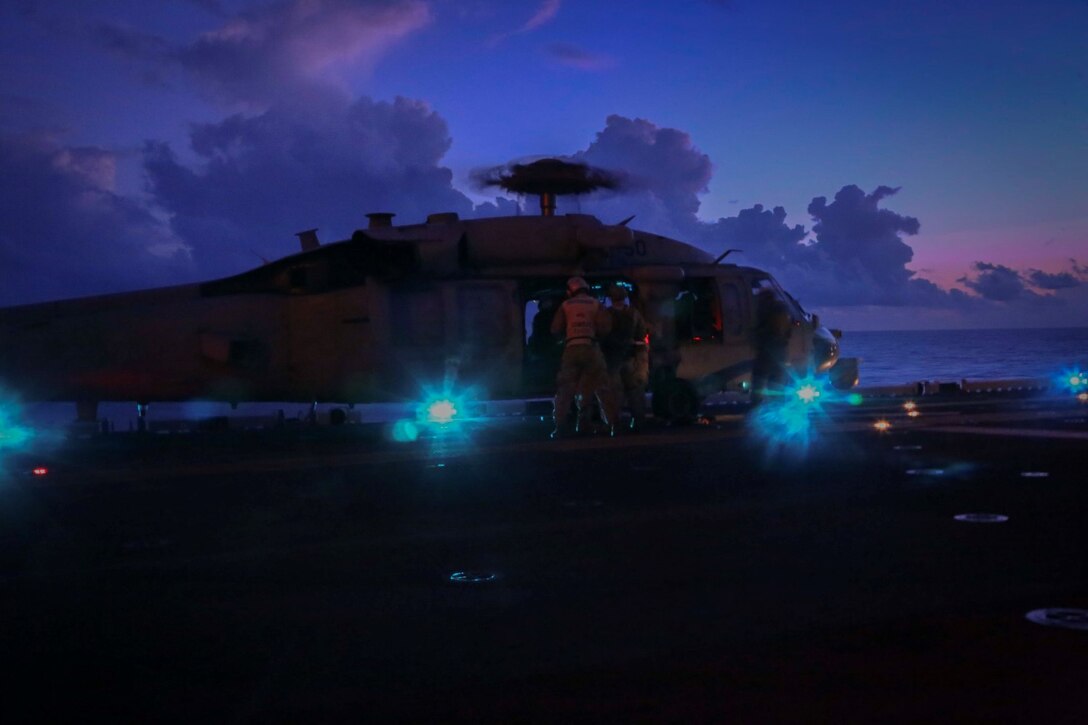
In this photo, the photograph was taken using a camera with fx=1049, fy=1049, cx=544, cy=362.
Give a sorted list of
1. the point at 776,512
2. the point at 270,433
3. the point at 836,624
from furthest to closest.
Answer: the point at 270,433 → the point at 776,512 → the point at 836,624

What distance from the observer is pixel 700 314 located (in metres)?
16.0

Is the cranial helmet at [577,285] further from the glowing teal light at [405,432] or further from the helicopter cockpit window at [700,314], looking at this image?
the helicopter cockpit window at [700,314]

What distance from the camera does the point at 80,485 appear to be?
8.62m

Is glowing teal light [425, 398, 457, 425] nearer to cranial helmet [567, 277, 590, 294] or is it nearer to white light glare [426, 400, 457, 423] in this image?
white light glare [426, 400, 457, 423]

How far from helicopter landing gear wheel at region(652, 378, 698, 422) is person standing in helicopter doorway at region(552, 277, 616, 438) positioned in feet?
8.76

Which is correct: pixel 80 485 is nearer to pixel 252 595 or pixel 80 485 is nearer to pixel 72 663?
pixel 252 595

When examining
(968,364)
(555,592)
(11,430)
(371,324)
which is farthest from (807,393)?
(968,364)

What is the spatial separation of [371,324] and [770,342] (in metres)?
6.35

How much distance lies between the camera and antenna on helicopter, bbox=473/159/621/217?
1562 cm

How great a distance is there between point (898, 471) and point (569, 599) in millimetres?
4857

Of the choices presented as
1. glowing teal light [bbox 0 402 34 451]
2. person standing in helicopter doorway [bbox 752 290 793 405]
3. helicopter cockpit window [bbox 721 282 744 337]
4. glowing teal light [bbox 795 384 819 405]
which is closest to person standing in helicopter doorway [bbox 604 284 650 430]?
helicopter cockpit window [bbox 721 282 744 337]

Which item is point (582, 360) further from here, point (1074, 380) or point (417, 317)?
point (1074, 380)

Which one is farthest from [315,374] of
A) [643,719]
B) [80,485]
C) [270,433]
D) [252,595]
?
[643,719]

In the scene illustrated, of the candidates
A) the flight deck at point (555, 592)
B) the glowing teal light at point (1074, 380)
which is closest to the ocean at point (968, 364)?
the glowing teal light at point (1074, 380)
